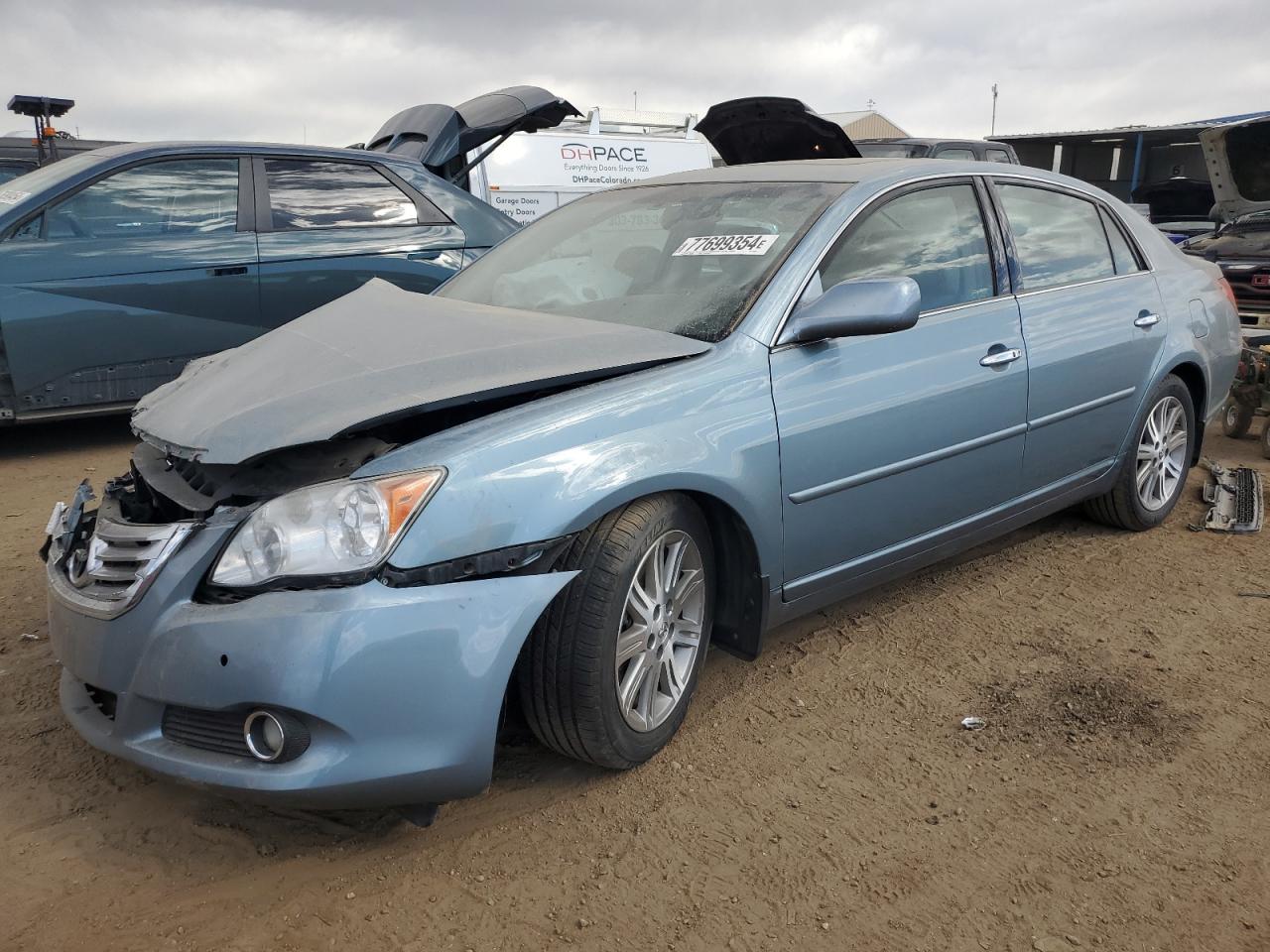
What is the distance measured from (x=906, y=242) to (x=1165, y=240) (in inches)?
70.7

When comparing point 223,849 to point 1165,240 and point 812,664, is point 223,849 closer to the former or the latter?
point 812,664

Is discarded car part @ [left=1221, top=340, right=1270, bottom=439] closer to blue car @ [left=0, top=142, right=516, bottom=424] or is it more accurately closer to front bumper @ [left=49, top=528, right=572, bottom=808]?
blue car @ [left=0, top=142, right=516, bottom=424]

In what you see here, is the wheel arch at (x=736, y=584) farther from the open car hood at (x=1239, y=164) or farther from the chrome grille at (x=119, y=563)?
the open car hood at (x=1239, y=164)

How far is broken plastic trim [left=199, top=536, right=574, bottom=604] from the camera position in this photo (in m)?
2.13

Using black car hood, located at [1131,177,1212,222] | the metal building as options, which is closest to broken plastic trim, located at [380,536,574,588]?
black car hood, located at [1131,177,1212,222]

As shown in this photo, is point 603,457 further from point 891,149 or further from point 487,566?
point 891,149

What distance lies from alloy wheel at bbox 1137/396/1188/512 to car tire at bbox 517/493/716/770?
241cm

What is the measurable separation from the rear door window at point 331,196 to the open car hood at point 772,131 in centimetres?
234

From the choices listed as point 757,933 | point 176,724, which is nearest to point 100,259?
point 176,724

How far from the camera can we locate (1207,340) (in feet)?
14.9

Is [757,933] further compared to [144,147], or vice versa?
[144,147]

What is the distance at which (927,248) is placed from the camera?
3.43 metres

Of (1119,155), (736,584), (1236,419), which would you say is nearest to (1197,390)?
(1236,419)

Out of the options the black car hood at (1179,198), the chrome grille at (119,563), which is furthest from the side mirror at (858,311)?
the black car hood at (1179,198)
